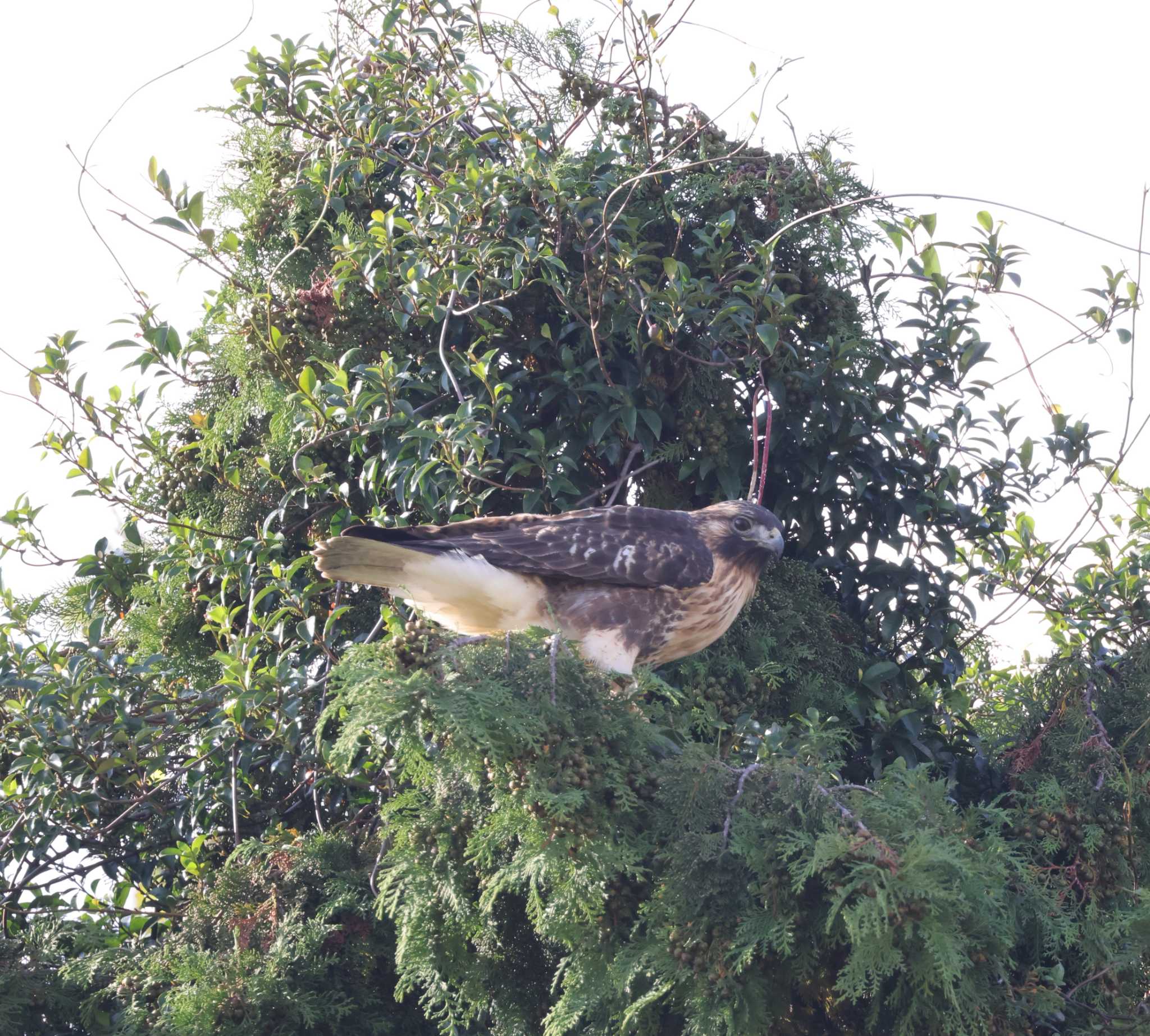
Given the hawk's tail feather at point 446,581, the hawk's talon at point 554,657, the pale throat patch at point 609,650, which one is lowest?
the hawk's talon at point 554,657

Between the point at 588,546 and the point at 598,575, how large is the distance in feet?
0.33

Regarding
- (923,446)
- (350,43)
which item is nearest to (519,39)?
(350,43)

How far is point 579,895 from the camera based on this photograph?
285 cm

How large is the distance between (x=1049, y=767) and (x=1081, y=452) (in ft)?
4.50

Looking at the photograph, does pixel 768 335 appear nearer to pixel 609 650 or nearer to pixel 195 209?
pixel 609 650

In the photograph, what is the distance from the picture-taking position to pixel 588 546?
158 inches

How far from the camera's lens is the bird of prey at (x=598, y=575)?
12.6ft

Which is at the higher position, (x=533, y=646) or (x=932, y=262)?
(x=932, y=262)

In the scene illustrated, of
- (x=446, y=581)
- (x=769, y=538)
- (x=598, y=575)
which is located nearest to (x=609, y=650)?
(x=598, y=575)

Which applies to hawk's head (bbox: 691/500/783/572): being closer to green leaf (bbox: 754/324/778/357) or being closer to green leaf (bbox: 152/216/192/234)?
green leaf (bbox: 754/324/778/357)

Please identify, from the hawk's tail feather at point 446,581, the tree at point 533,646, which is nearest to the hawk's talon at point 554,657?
the tree at point 533,646

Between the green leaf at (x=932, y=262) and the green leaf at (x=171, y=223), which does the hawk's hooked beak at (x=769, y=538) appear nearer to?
the green leaf at (x=932, y=262)

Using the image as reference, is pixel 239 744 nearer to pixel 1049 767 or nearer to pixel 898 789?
pixel 898 789

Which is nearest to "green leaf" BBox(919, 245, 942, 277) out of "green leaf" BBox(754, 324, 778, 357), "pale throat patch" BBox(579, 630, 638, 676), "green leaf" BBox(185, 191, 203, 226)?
"green leaf" BBox(754, 324, 778, 357)
